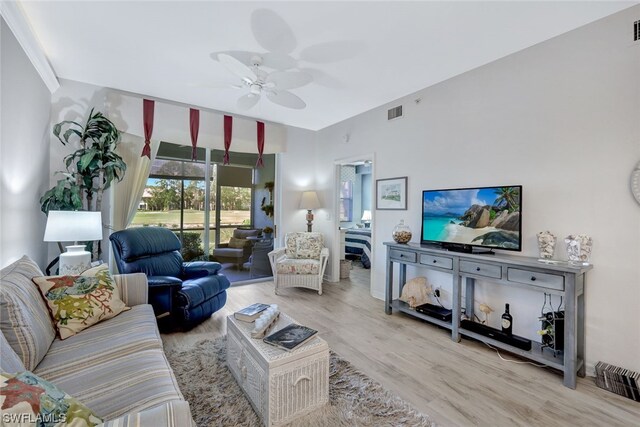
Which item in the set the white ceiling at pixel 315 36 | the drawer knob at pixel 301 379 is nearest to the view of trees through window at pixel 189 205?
the white ceiling at pixel 315 36

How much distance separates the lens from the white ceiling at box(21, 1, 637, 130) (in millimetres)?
2119

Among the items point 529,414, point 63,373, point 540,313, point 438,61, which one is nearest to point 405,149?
point 438,61

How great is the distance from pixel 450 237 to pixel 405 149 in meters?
1.38

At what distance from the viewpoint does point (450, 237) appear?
3018mm

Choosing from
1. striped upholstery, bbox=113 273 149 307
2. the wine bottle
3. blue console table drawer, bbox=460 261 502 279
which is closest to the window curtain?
striped upholstery, bbox=113 273 149 307

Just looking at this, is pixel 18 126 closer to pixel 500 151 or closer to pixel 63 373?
pixel 63 373

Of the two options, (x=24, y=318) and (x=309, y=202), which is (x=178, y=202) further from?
(x=24, y=318)

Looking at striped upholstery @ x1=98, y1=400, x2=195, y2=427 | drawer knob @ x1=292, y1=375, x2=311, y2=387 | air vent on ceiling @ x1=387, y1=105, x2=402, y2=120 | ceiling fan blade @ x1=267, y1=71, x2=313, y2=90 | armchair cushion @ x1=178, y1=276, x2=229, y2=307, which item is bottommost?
drawer knob @ x1=292, y1=375, x2=311, y2=387

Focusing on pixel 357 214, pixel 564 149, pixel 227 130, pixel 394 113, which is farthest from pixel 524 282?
pixel 357 214

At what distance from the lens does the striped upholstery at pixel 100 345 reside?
1.44 meters

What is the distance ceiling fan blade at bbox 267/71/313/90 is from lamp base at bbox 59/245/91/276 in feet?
7.92

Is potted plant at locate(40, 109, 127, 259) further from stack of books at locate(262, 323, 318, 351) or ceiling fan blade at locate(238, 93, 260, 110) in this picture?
stack of books at locate(262, 323, 318, 351)

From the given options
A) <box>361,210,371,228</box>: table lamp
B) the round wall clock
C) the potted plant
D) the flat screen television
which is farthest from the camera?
<box>361,210,371,228</box>: table lamp

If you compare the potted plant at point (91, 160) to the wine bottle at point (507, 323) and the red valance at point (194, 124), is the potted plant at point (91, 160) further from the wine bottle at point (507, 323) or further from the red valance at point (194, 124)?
the wine bottle at point (507, 323)
